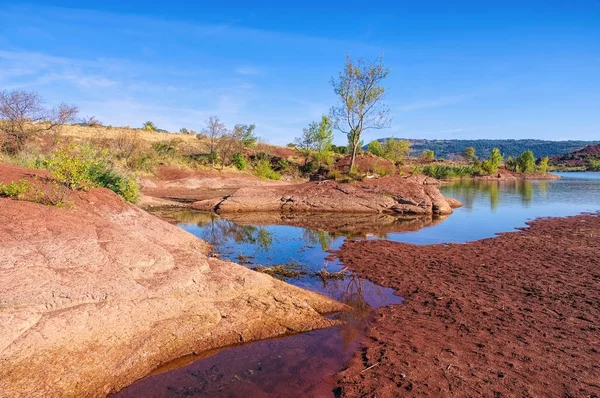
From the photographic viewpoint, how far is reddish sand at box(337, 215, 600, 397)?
4.72m

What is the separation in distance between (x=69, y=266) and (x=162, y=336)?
2.15 metres

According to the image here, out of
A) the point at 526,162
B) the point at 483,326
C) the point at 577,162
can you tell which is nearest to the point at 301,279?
the point at 483,326

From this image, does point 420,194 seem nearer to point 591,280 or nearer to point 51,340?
point 591,280

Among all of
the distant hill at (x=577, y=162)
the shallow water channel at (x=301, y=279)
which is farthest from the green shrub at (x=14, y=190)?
the distant hill at (x=577, y=162)

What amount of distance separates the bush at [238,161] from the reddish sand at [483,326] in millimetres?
36067

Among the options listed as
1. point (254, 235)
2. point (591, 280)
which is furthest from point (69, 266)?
point (591, 280)

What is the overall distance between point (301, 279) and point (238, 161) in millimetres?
39017

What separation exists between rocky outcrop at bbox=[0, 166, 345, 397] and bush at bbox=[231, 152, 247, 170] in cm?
3783

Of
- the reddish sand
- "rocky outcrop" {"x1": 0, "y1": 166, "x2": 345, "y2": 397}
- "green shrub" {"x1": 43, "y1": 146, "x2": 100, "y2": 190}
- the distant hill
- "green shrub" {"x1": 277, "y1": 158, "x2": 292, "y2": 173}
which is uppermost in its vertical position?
"green shrub" {"x1": 43, "y1": 146, "x2": 100, "y2": 190}

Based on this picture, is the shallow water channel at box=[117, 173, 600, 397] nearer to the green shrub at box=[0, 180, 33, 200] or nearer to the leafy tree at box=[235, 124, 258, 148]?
the green shrub at box=[0, 180, 33, 200]

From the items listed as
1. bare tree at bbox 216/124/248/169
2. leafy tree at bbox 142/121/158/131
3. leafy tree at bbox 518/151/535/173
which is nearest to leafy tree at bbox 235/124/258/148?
bare tree at bbox 216/124/248/169

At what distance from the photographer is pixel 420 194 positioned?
23203 millimetres

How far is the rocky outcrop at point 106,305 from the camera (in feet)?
15.7

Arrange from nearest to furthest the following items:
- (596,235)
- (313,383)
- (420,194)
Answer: (313,383) → (596,235) → (420,194)
